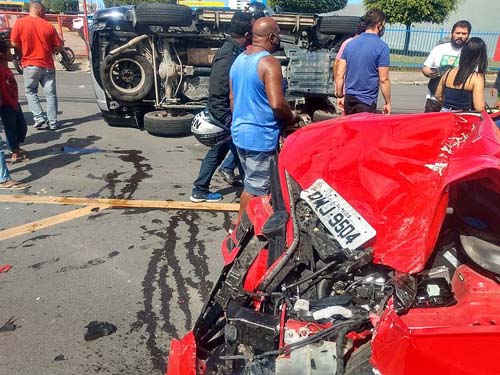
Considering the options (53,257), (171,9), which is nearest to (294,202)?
(53,257)

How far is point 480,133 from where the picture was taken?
179 centimetres

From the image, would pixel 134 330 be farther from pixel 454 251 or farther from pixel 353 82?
pixel 353 82

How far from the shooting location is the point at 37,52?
7410mm

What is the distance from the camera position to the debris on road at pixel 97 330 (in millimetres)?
2893

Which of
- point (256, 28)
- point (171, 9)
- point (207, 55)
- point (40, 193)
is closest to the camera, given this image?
point (256, 28)

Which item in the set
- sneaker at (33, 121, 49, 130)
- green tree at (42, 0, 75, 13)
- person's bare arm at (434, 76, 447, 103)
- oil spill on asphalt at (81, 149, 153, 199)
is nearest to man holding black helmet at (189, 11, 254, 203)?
oil spill on asphalt at (81, 149, 153, 199)

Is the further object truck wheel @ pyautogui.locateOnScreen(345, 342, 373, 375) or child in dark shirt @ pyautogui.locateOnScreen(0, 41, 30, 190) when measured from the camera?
child in dark shirt @ pyautogui.locateOnScreen(0, 41, 30, 190)

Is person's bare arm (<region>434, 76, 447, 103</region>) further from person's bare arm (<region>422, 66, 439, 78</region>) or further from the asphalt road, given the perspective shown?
the asphalt road

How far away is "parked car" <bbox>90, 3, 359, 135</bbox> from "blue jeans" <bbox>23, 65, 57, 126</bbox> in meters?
0.80

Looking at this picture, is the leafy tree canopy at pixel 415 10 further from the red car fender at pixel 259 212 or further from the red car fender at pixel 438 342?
the red car fender at pixel 438 342

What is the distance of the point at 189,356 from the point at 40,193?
143 inches

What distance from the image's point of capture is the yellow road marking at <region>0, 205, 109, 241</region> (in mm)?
4258

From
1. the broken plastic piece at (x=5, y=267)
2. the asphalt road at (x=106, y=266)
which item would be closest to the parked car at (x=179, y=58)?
the asphalt road at (x=106, y=266)

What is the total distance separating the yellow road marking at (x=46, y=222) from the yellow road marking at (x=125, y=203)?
17 centimetres
